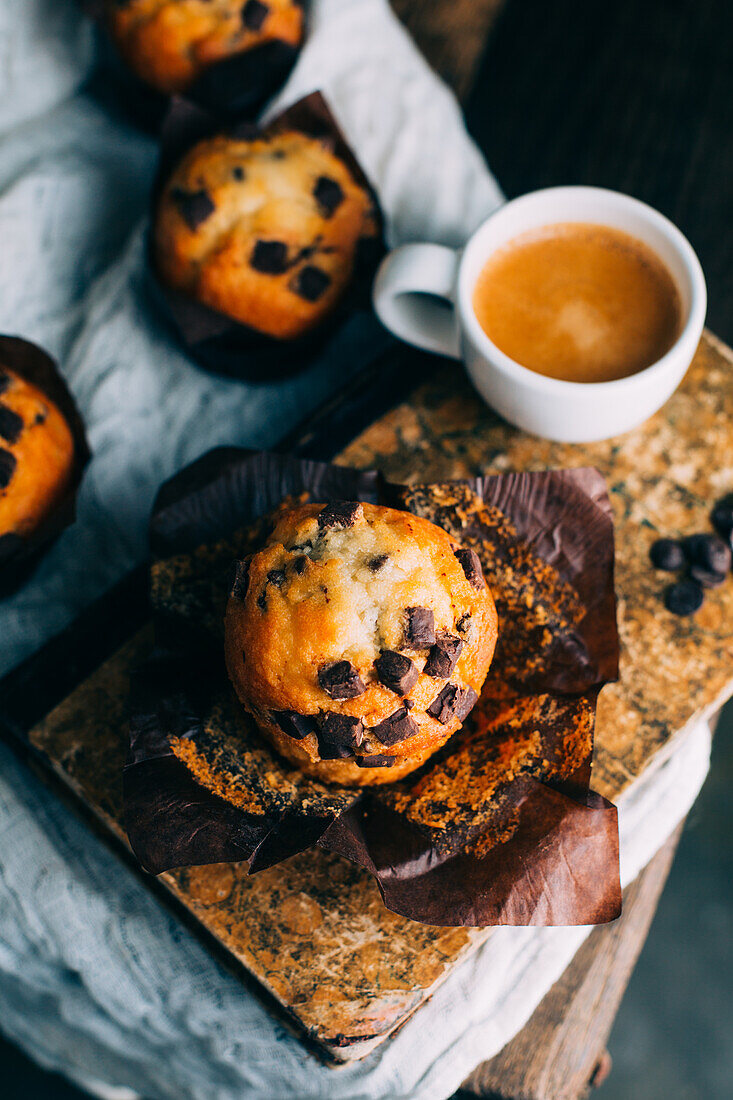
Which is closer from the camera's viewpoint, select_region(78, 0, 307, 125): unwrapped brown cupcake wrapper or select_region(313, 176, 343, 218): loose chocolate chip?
select_region(313, 176, 343, 218): loose chocolate chip

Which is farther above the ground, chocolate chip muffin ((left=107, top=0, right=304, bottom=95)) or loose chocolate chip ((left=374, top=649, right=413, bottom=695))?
chocolate chip muffin ((left=107, top=0, right=304, bottom=95))

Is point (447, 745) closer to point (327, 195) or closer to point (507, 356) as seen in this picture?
point (507, 356)

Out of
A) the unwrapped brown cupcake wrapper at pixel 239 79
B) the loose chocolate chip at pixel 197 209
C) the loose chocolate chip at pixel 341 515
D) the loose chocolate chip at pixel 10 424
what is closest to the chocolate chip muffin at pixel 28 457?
the loose chocolate chip at pixel 10 424

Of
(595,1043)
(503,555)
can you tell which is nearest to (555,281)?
(503,555)

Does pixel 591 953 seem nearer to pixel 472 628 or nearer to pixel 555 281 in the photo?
pixel 472 628

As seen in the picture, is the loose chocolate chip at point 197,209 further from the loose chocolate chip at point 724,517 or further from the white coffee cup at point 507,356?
the loose chocolate chip at point 724,517

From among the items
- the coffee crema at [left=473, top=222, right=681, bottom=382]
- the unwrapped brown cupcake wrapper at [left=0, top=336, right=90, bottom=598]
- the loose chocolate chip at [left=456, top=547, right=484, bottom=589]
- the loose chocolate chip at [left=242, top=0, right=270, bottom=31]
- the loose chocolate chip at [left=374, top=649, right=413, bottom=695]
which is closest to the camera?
the loose chocolate chip at [left=374, top=649, right=413, bottom=695]

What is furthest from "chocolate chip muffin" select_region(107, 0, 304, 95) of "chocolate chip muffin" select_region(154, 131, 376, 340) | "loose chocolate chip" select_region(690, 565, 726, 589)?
A: "loose chocolate chip" select_region(690, 565, 726, 589)

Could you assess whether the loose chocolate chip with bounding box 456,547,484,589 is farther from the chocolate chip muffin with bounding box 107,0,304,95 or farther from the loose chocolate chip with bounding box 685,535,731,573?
the chocolate chip muffin with bounding box 107,0,304,95
